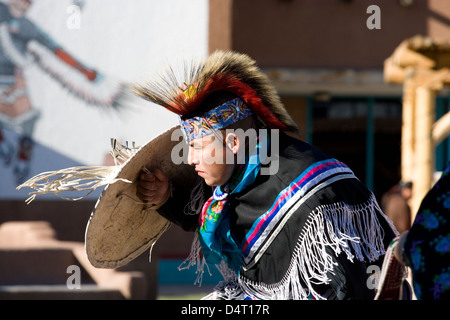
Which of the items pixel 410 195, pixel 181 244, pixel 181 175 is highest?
pixel 181 175

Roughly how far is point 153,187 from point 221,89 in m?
0.62

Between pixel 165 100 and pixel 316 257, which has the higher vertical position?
pixel 165 100

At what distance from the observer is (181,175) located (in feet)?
11.6

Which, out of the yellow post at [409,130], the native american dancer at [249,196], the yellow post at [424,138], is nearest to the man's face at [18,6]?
the yellow post at [409,130]

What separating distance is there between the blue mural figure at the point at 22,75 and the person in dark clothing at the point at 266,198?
24.0 feet

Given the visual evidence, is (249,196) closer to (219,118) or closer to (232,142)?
(232,142)

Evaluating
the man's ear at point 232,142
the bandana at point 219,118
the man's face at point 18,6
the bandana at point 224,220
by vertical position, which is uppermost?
the man's face at point 18,6

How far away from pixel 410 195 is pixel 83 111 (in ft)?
16.3

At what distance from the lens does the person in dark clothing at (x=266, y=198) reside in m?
2.73

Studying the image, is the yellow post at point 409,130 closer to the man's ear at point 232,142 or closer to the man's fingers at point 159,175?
the man's fingers at point 159,175

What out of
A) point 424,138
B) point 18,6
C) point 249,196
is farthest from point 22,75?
point 249,196
